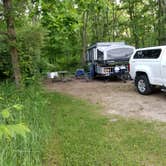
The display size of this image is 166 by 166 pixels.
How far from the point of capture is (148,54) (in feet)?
31.0

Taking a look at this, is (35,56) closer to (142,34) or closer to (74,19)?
(74,19)

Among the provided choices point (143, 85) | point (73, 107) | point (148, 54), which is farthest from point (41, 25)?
point (143, 85)

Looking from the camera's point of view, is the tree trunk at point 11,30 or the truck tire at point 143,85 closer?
the tree trunk at point 11,30

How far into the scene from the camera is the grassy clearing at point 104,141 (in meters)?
4.14

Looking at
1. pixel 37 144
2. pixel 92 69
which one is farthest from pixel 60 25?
pixel 92 69

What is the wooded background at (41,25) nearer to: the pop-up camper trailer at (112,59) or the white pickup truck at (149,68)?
the white pickup truck at (149,68)

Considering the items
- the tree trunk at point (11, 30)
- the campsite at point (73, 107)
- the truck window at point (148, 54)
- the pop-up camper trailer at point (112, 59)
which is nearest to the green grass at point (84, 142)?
the campsite at point (73, 107)

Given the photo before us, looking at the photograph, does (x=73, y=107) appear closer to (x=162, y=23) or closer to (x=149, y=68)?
(x=149, y=68)

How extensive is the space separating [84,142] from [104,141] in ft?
1.16

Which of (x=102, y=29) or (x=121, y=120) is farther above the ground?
(x=102, y=29)

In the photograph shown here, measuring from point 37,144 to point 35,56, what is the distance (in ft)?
24.0

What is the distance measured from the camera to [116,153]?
4352 mm

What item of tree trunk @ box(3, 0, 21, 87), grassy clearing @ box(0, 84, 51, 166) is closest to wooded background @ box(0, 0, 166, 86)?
tree trunk @ box(3, 0, 21, 87)

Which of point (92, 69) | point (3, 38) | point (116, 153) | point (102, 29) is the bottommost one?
point (116, 153)
